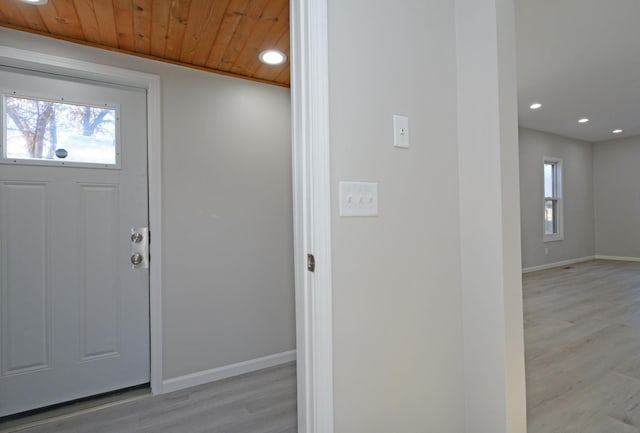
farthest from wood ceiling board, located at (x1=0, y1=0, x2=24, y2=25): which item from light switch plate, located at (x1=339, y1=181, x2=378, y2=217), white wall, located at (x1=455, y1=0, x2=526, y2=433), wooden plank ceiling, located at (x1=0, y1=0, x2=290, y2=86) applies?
white wall, located at (x1=455, y1=0, x2=526, y2=433)

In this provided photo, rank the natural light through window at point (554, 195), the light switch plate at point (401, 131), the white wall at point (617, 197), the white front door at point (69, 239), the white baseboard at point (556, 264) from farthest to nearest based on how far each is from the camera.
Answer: the white wall at point (617, 197) → the natural light through window at point (554, 195) → the white baseboard at point (556, 264) → the white front door at point (69, 239) → the light switch plate at point (401, 131)

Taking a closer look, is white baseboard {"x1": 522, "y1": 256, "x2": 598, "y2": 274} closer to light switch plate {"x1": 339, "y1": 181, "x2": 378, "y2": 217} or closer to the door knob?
light switch plate {"x1": 339, "y1": 181, "x2": 378, "y2": 217}

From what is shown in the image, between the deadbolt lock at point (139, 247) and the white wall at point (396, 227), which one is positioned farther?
the deadbolt lock at point (139, 247)

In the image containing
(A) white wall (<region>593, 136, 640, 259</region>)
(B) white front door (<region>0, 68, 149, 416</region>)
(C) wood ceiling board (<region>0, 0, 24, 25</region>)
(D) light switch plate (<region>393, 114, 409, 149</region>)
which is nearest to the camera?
(D) light switch plate (<region>393, 114, 409, 149</region>)

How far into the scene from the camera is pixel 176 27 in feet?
5.97

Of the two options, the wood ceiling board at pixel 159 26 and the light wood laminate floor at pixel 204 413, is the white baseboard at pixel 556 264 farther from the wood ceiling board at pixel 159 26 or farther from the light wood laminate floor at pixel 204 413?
the wood ceiling board at pixel 159 26

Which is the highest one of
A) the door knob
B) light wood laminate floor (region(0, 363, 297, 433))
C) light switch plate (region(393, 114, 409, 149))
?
light switch plate (region(393, 114, 409, 149))

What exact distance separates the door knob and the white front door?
0.03 m

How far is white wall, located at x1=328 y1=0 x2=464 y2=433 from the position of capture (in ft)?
3.80

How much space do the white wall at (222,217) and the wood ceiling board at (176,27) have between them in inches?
6.0

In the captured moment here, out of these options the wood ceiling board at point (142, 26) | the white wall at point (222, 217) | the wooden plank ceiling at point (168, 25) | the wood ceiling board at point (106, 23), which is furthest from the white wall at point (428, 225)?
the white wall at point (222, 217)

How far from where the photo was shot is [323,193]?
1.10 m

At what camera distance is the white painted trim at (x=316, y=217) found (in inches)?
43.1

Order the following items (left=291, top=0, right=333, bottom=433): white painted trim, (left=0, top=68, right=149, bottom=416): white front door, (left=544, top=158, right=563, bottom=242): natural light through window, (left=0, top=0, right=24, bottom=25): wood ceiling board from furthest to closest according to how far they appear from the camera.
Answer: (left=544, top=158, right=563, bottom=242): natural light through window → (left=0, top=68, right=149, bottom=416): white front door → (left=0, top=0, right=24, bottom=25): wood ceiling board → (left=291, top=0, right=333, bottom=433): white painted trim
